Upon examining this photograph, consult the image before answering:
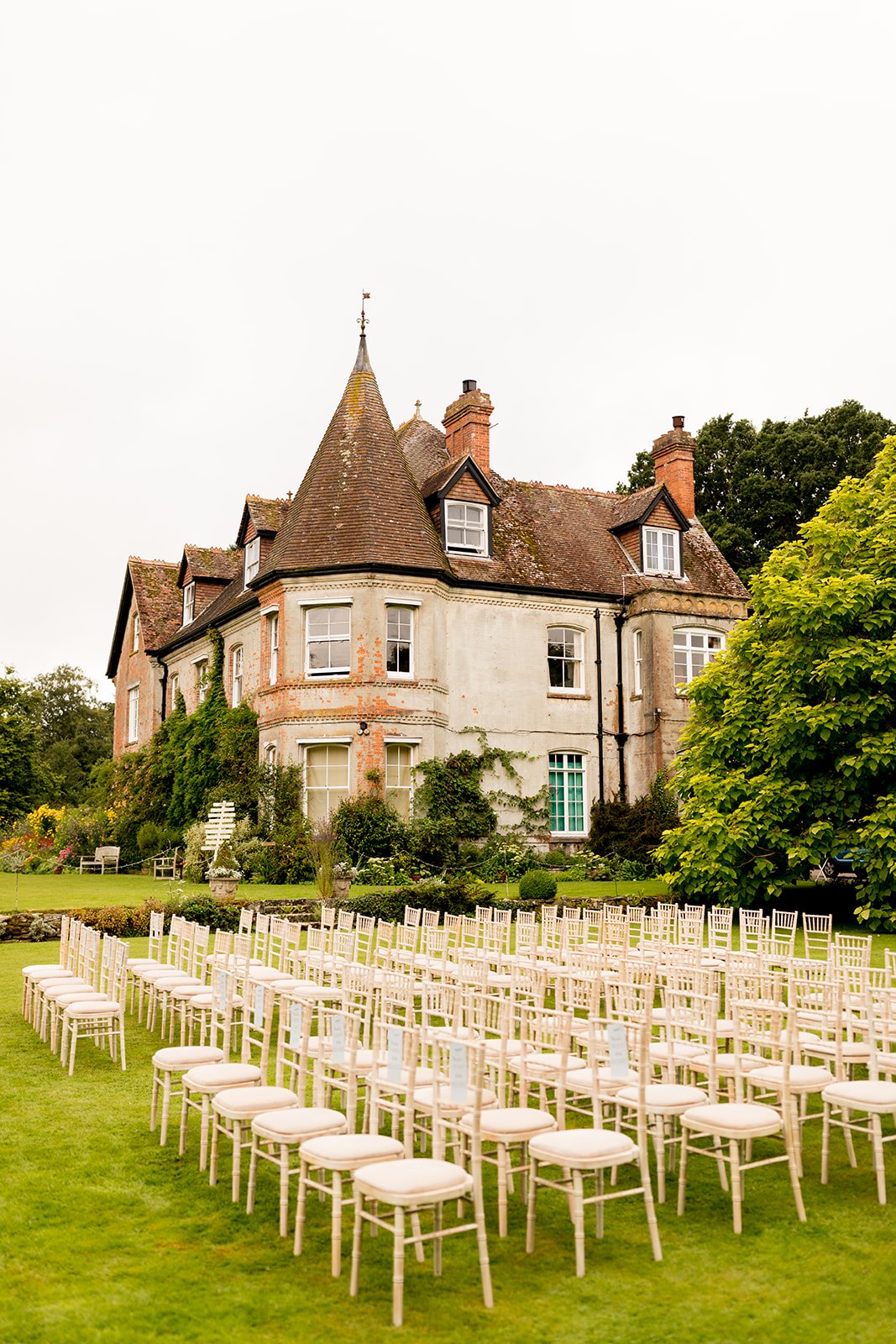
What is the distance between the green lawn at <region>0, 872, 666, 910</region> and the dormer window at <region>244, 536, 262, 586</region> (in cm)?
860

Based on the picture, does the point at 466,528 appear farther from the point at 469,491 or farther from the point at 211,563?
the point at 211,563

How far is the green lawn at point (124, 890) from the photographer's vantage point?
2248 cm

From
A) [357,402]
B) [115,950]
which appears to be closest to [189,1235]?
[115,950]

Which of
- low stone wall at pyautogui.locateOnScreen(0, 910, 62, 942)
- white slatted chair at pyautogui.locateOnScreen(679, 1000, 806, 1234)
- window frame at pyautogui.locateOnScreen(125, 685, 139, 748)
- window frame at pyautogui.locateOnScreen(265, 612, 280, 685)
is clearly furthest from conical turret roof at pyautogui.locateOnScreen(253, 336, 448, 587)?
white slatted chair at pyautogui.locateOnScreen(679, 1000, 806, 1234)

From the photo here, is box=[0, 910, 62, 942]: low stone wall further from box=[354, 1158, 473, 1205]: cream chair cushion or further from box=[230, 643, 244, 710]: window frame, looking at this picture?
box=[354, 1158, 473, 1205]: cream chair cushion

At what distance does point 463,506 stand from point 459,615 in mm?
2986

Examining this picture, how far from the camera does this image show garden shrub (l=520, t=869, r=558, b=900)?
75.4ft

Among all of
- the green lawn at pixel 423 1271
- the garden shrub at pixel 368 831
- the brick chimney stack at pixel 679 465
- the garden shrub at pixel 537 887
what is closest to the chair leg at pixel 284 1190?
the green lawn at pixel 423 1271

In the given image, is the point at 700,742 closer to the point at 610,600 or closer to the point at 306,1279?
the point at 610,600

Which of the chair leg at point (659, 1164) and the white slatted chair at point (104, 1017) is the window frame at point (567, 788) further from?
the chair leg at point (659, 1164)

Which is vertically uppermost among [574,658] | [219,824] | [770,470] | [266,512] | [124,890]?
[770,470]

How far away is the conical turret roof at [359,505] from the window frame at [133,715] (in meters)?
12.6

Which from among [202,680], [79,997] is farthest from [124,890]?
[79,997]

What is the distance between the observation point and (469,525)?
3058cm
